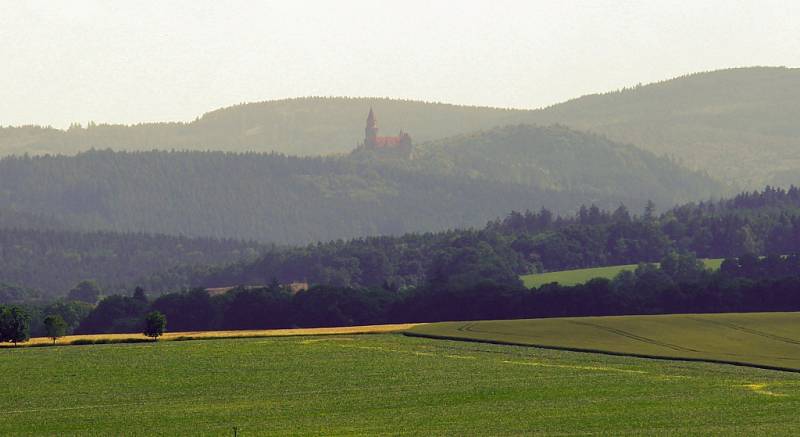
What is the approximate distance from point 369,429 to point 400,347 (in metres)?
58.7

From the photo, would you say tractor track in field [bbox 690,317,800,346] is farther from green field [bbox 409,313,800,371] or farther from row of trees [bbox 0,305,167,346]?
row of trees [bbox 0,305,167,346]

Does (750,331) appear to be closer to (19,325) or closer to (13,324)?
(19,325)

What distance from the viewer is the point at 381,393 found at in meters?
108

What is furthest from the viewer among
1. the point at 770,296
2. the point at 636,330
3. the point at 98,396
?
the point at 770,296

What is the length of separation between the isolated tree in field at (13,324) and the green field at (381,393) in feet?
58.3

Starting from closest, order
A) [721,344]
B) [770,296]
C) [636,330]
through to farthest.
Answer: [721,344], [636,330], [770,296]

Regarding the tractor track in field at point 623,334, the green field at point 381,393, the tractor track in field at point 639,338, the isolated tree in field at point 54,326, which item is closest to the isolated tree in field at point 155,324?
the isolated tree in field at point 54,326

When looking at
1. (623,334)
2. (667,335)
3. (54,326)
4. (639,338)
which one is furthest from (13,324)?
(667,335)

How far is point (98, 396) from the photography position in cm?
10844

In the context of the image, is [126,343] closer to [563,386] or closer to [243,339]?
[243,339]

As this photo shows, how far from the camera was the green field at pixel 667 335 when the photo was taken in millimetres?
139000

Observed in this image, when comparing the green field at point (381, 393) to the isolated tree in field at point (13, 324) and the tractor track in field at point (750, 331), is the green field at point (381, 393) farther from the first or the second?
the tractor track in field at point (750, 331)

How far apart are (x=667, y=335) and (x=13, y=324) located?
7009cm

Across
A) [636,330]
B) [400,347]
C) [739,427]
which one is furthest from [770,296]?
[739,427]
